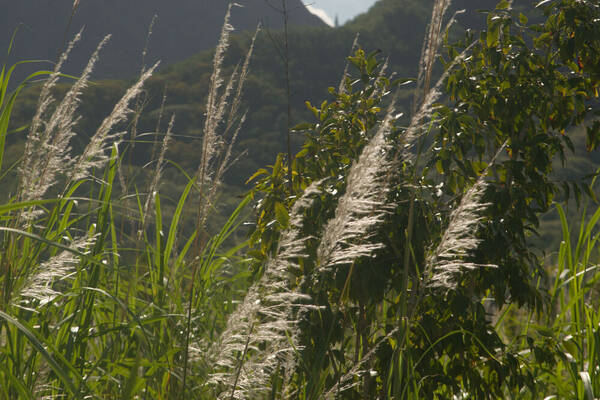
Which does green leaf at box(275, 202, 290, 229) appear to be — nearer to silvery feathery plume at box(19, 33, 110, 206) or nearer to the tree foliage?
the tree foliage

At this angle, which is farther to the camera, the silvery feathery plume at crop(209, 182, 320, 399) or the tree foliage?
the tree foliage

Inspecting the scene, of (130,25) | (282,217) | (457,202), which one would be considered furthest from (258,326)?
(130,25)

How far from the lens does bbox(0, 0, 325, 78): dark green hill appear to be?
73125mm

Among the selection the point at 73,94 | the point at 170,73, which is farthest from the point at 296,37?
the point at 73,94

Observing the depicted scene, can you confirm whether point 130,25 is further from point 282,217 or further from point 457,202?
point 282,217

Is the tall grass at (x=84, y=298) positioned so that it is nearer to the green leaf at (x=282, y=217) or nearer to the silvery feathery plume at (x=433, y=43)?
the green leaf at (x=282, y=217)

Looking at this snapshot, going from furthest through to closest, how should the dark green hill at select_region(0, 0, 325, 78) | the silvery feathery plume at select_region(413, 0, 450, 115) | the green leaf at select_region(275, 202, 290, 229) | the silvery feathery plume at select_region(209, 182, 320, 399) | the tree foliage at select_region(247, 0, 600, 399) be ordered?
1. the dark green hill at select_region(0, 0, 325, 78)
2. the tree foliage at select_region(247, 0, 600, 399)
3. the green leaf at select_region(275, 202, 290, 229)
4. the silvery feathery plume at select_region(413, 0, 450, 115)
5. the silvery feathery plume at select_region(209, 182, 320, 399)

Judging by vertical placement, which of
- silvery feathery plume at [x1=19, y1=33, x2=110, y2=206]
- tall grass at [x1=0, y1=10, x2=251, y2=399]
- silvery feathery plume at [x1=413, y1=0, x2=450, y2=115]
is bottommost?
tall grass at [x1=0, y1=10, x2=251, y2=399]

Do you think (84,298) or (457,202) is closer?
(84,298)

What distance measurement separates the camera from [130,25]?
8256 cm

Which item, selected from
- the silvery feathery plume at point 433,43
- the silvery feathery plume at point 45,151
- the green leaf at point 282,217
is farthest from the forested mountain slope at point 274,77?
the silvery feathery plume at point 433,43

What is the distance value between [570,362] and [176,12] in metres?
91.6

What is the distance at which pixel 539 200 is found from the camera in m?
1.87

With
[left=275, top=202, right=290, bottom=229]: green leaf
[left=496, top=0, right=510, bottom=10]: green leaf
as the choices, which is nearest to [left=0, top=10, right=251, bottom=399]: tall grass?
[left=275, top=202, right=290, bottom=229]: green leaf
